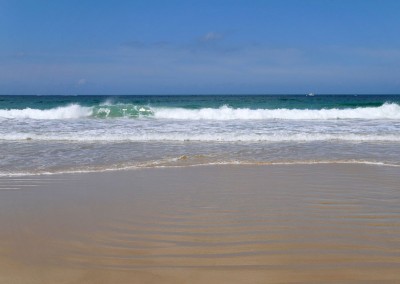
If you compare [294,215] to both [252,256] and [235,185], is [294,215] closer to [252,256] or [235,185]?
[252,256]

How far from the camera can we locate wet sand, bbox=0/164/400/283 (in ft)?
9.82

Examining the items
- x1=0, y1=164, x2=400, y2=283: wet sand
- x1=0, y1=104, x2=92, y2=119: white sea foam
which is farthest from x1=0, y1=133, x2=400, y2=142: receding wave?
x1=0, y1=104, x2=92, y2=119: white sea foam

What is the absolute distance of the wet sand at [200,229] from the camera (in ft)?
9.82

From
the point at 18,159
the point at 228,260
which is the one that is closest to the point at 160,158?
the point at 18,159

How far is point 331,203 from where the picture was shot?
5.01 metres

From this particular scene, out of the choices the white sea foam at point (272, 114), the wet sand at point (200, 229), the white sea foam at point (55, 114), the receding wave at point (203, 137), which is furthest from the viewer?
the white sea foam at point (55, 114)

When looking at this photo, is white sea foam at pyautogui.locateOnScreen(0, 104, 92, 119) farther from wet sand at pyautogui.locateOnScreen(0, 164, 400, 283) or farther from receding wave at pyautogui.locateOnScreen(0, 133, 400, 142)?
wet sand at pyautogui.locateOnScreen(0, 164, 400, 283)

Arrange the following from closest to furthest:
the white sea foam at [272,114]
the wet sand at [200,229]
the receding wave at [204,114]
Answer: the wet sand at [200,229] < the white sea foam at [272,114] < the receding wave at [204,114]

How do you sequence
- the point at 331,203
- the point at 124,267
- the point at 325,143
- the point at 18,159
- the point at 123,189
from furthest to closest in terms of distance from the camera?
1. the point at 325,143
2. the point at 18,159
3. the point at 123,189
4. the point at 331,203
5. the point at 124,267

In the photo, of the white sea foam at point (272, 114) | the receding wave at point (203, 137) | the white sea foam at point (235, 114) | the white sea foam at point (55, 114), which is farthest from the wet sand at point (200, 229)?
the white sea foam at point (55, 114)

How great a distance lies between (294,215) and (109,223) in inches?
73.7

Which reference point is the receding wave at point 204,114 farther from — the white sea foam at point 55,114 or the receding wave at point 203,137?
the receding wave at point 203,137

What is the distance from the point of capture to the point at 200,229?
4.00 meters

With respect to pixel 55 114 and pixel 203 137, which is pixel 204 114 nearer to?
Result: pixel 55 114
